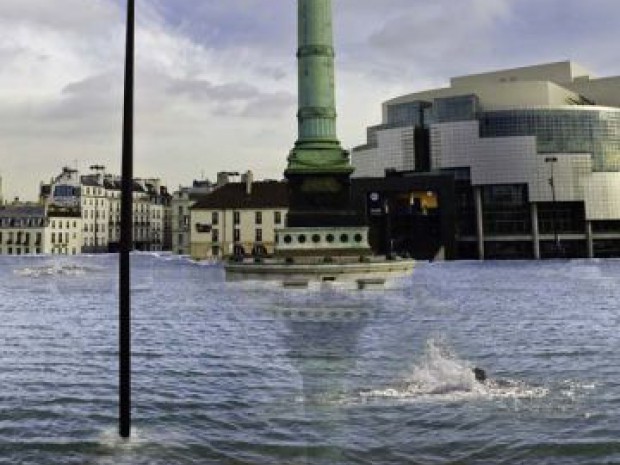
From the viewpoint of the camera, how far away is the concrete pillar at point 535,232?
504ft

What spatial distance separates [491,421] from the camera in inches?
579

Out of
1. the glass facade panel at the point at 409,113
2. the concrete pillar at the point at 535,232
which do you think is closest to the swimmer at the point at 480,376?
the concrete pillar at the point at 535,232

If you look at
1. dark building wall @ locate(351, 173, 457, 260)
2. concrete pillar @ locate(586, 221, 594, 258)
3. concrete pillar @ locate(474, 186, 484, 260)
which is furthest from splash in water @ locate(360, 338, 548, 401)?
concrete pillar @ locate(586, 221, 594, 258)

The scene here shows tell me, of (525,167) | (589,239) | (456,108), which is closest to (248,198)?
(456,108)

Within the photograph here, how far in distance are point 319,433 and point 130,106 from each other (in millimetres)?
6590

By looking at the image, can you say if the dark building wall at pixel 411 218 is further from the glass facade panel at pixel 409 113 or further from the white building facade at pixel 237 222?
the glass facade panel at pixel 409 113

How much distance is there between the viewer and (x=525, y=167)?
15512 centimetres

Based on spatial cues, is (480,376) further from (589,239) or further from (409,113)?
(409,113)

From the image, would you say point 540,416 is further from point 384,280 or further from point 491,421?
point 384,280

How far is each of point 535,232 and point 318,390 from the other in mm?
143568

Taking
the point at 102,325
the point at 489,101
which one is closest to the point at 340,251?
the point at 102,325

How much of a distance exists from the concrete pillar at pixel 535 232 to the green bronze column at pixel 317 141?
237 ft

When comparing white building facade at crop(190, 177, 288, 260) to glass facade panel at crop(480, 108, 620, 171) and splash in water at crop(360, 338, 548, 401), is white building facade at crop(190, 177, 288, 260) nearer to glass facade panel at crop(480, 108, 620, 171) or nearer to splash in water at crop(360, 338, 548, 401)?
glass facade panel at crop(480, 108, 620, 171)

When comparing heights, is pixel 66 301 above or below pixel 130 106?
below
